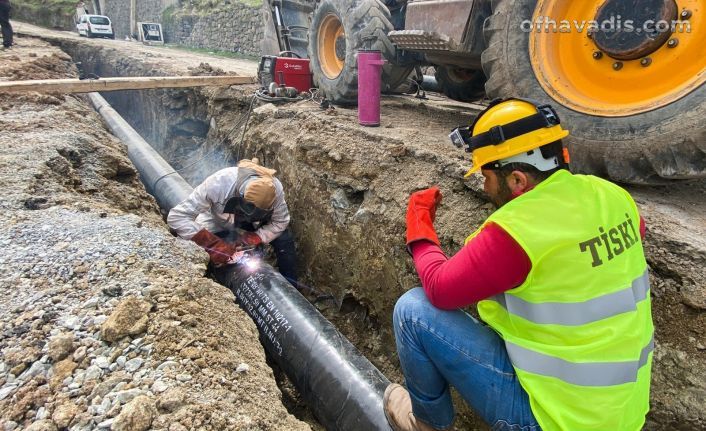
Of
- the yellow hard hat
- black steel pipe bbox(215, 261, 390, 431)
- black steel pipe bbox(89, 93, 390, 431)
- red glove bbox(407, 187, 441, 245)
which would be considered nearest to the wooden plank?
black steel pipe bbox(89, 93, 390, 431)

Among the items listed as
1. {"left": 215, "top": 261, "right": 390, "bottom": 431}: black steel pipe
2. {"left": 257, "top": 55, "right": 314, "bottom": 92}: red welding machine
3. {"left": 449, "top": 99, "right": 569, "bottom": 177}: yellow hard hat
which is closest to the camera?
{"left": 449, "top": 99, "right": 569, "bottom": 177}: yellow hard hat

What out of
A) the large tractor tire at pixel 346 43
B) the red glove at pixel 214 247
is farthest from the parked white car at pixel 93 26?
the red glove at pixel 214 247

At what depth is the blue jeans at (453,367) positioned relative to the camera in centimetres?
155

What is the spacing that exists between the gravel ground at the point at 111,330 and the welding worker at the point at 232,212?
664mm

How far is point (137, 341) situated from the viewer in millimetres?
1753

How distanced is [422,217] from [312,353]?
1.37 meters

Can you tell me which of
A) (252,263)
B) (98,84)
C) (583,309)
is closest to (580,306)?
(583,309)

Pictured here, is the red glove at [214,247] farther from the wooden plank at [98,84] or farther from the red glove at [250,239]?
the wooden plank at [98,84]

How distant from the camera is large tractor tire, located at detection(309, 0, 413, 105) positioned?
440cm

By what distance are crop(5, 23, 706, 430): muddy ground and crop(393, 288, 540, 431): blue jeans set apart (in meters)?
1.00

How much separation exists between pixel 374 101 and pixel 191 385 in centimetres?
324

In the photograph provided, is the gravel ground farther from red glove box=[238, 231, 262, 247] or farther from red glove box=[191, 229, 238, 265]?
red glove box=[238, 231, 262, 247]

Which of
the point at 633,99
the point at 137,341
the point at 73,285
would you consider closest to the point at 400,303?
the point at 137,341

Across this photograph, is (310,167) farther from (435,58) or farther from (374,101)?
(435,58)
